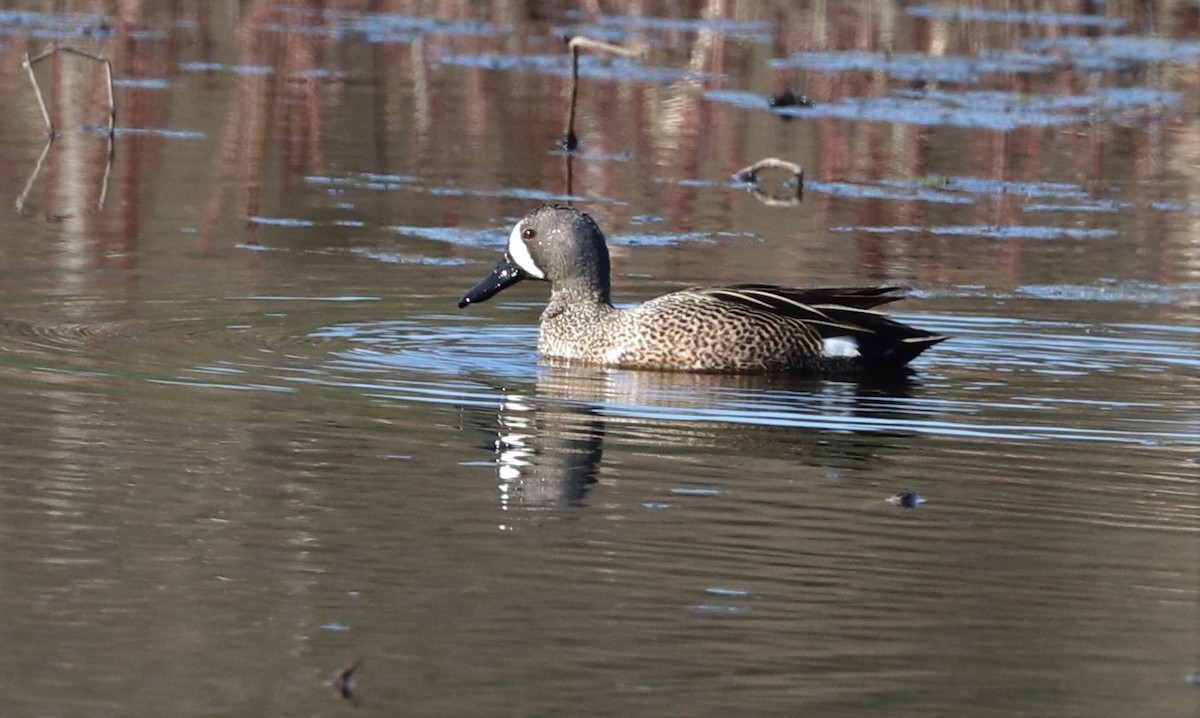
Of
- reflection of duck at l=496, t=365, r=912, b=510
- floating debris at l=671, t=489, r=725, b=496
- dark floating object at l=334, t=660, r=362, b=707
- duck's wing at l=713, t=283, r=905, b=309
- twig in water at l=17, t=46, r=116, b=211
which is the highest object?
twig in water at l=17, t=46, r=116, b=211

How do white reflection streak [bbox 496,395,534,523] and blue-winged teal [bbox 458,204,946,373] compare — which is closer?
white reflection streak [bbox 496,395,534,523]

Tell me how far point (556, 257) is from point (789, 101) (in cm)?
722

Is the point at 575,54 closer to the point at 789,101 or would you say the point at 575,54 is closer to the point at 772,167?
the point at 772,167

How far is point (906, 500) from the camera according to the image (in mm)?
6590

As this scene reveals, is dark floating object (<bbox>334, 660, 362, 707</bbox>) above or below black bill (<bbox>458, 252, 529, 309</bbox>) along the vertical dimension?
below

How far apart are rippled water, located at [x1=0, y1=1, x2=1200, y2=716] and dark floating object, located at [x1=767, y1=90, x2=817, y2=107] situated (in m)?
0.15

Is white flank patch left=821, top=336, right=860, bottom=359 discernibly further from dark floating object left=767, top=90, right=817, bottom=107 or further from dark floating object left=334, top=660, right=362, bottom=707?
dark floating object left=767, top=90, right=817, bottom=107

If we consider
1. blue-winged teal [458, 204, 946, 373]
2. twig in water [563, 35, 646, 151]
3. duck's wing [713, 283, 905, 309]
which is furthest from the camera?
twig in water [563, 35, 646, 151]

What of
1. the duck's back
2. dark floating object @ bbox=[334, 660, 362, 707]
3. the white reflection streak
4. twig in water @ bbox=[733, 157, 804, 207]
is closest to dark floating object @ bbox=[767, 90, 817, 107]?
twig in water @ bbox=[733, 157, 804, 207]

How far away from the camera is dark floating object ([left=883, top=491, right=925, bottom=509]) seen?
21.5 feet

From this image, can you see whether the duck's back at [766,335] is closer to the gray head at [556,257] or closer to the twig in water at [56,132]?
the gray head at [556,257]

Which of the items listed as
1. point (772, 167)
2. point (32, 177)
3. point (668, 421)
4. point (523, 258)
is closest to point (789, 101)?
point (772, 167)

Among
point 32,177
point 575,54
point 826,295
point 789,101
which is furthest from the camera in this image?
point 789,101

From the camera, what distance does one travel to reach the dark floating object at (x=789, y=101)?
16828mm
